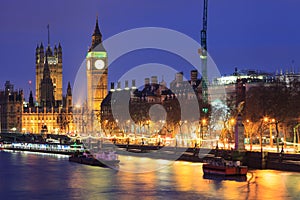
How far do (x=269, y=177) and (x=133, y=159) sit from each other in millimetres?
26206

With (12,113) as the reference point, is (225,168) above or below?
below

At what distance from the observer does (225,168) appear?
5644 centimetres

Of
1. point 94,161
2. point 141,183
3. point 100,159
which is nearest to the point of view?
point 141,183

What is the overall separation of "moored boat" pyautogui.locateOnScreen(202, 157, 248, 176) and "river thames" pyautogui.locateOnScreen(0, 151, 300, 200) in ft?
2.38

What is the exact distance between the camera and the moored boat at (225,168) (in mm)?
56062

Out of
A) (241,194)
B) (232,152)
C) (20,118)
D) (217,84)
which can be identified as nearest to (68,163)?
(232,152)

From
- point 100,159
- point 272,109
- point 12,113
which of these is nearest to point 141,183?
point 100,159

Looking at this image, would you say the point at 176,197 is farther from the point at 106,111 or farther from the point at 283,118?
the point at 106,111

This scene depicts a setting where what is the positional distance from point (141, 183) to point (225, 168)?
6979mm

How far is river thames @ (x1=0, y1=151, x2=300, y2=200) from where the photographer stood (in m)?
47.9

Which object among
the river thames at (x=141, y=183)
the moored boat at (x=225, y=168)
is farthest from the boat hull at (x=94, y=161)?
the moored boat at (x=225, y=168)

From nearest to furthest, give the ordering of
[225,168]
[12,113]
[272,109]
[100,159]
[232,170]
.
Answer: [232,170] → [225,168] → [100,159] → [272,109] → [12,113]

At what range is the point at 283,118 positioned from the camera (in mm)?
75438

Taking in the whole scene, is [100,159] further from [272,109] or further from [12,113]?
[12,113]
